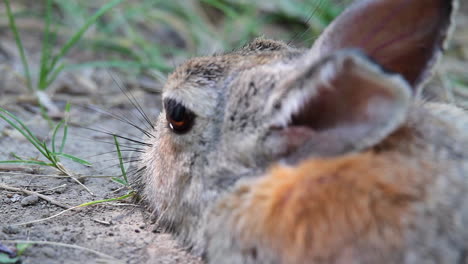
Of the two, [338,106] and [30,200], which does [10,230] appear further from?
[338,106]

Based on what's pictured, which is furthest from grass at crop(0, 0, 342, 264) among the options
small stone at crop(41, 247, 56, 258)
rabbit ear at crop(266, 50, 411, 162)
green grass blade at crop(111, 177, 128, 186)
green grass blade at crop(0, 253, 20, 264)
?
rabbit ear at crop(266, 50, 411, 162)

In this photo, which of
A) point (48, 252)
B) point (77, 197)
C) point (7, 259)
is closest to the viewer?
point (7, 259)

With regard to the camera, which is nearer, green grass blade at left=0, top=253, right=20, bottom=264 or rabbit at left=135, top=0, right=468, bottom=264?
rabbit at left=135, top=0, right=468, bottom=264

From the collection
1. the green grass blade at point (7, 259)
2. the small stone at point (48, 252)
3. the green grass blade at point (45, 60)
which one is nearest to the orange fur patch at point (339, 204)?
the small stone at point (48, 252)

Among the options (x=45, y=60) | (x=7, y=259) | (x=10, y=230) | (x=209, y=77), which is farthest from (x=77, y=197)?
(x=45, y=60)

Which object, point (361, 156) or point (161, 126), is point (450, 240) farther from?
point (161, 126)

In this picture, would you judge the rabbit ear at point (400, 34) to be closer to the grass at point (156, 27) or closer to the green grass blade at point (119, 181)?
the green grass blade at point (119, 181)

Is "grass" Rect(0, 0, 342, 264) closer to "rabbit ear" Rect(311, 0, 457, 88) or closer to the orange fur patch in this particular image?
Answer: "rabbit ear" Rect(311, 0, 457, 88)
